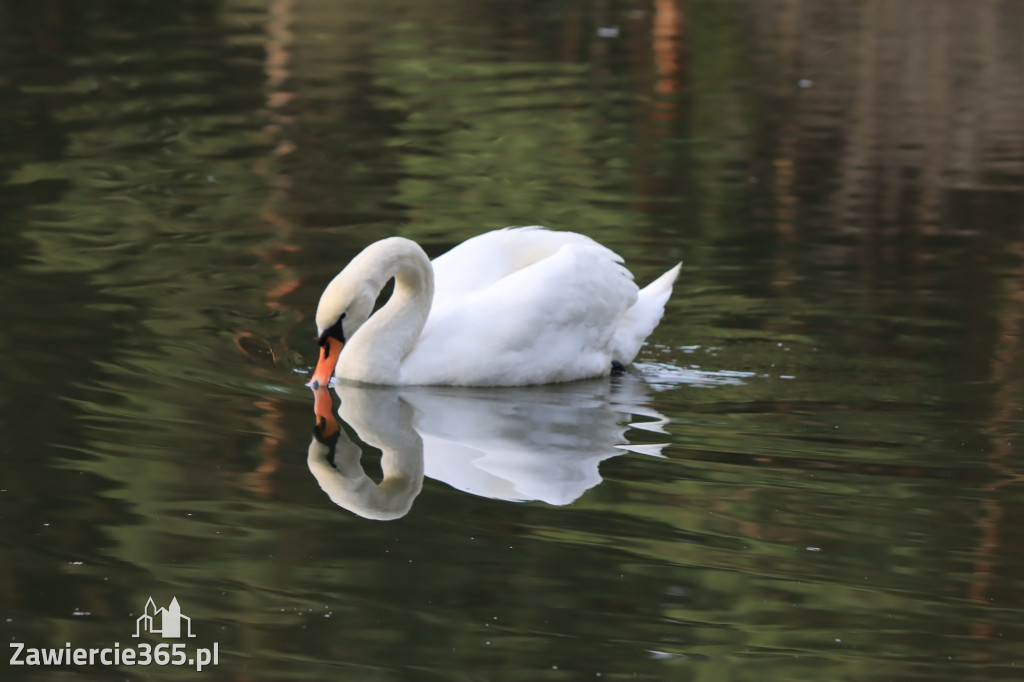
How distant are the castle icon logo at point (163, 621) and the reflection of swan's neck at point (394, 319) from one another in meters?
2.65

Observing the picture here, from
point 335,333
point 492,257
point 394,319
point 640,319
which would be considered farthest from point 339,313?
point 640,319

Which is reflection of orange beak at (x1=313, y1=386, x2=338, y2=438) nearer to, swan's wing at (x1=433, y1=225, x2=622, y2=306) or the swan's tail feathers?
swan's wing at (x1=433, y1=225, x2=622, y2=306)

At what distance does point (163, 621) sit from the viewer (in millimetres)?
5219

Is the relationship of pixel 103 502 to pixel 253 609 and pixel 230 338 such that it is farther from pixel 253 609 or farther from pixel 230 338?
pixel 230 338

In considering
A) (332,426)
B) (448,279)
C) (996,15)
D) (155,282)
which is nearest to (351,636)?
(332,426)

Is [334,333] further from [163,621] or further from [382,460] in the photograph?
[163,621]

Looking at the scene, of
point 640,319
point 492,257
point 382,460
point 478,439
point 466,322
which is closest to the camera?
point 382,460

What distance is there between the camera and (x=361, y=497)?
6512 mm

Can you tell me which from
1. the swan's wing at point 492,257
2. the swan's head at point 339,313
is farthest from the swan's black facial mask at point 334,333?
the swan's wing at point 492,257

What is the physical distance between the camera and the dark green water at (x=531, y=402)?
208 inches

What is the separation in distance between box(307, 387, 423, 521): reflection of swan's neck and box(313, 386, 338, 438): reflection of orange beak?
0.06 metres

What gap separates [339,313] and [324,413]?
0.47 meters
